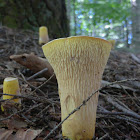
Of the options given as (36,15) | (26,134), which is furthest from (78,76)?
(36,15)

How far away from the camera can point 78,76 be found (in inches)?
37.1

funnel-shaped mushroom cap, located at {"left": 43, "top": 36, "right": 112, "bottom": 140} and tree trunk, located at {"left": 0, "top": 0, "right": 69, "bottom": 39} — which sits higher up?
tree trunk, located at {"left": 0, "top": 0, "right": 69, "bottom": 39}

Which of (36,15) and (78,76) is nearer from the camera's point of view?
(78,76)

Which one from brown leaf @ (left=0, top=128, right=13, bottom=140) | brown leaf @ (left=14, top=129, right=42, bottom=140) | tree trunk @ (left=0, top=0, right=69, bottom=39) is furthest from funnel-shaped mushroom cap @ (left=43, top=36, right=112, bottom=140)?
tree trunk @ (left=0, top=0, right=69, bottom=39)

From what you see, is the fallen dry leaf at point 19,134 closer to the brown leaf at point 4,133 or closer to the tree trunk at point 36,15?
the brown leaf at point 4,133

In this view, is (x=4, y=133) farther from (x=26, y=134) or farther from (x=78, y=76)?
(x=78, y=76)

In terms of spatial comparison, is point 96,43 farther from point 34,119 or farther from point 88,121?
point 34,119

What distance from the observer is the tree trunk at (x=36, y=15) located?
3412 millimetres

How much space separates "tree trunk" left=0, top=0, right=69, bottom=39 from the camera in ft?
11.2

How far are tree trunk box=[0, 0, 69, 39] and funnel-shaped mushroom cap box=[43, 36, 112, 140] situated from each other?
303 cm

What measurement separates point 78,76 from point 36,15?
11.3 feet

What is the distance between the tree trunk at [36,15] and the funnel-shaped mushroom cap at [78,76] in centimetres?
303

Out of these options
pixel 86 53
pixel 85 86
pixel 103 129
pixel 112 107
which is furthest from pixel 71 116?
pixel 112 107

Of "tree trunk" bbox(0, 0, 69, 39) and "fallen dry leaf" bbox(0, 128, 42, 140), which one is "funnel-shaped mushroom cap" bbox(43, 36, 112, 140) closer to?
"fallen dry leaf" bbox(0, 128, 42, 140)
